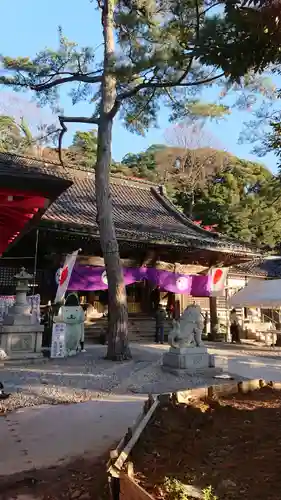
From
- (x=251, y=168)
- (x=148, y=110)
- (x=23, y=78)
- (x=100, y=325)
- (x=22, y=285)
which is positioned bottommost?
(x=100, y=325)

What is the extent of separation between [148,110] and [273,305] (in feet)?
26.8

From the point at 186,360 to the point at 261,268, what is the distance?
52.5 ft

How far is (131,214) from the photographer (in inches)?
658

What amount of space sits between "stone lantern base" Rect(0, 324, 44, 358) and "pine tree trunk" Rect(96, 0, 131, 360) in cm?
182

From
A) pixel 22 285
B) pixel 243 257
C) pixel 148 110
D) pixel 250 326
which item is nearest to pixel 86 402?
pixel 22 285

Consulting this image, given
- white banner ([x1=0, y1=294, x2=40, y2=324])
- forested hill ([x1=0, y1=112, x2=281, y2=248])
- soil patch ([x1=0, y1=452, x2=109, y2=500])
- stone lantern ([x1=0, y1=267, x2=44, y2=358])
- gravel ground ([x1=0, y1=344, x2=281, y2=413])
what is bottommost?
soil patch ([x1=0, y1=452, x2=109, y2=500])

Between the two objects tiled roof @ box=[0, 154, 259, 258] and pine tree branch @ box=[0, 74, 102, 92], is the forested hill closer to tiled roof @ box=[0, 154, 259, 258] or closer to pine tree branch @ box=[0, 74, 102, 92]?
tiled roof @ box=[0, 154, 259, 258]

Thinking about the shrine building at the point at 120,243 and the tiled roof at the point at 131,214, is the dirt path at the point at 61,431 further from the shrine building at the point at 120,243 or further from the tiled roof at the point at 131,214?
the tiled roof at the point at 131,214

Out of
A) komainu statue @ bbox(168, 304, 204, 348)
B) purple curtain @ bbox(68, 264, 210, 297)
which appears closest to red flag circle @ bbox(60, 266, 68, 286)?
purple curtain @ bbox(68, 264, 210, 297)

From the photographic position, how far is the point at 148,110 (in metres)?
11.5

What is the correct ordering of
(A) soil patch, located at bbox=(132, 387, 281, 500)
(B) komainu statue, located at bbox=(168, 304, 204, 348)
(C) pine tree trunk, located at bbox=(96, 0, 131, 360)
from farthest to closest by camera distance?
(C) pine tree trunk, located at bbox=(96, 0, 131, 360) → (B) komainu statue, located at bbox=(168, 304, 204, 348) → (A) soil patch, located at bbox=(132, 387, 281, 500)

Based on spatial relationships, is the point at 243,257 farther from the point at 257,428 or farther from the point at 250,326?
the point at 257,428

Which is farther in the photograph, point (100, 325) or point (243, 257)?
point (243, 257)

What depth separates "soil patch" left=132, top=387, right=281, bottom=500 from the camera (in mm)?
2738
